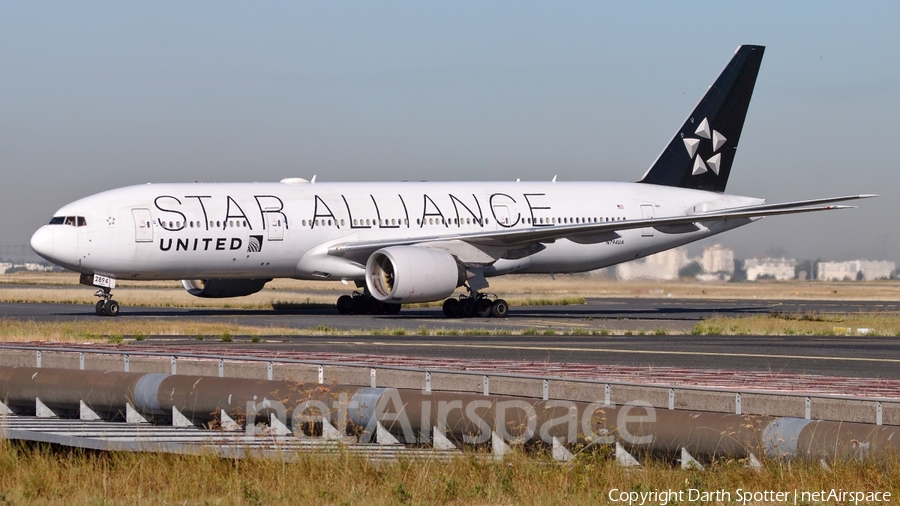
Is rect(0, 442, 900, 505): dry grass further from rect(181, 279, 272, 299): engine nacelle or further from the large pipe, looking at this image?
rect(181, 279, 272, 299): engine nacelle

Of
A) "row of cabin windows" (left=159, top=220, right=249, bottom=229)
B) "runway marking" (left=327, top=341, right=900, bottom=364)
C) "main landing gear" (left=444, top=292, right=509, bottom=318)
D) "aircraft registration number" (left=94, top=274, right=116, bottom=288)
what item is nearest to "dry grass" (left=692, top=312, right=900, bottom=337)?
"main landing gear" (left=444, top=292, right=509, bottom=318)

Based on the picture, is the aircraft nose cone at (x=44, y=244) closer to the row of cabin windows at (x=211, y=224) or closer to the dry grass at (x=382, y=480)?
the row of cabin windows at (x=211, y=224)

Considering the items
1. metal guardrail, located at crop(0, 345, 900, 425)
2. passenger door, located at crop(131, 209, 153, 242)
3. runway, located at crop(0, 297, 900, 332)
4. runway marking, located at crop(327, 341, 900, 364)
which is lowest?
runway, located at crop(0, 297, 900, 332)

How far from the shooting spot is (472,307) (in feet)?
117

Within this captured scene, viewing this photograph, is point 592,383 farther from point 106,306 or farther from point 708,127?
point 708,127

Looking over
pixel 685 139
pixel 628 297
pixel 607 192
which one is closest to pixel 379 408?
pixel 607 192

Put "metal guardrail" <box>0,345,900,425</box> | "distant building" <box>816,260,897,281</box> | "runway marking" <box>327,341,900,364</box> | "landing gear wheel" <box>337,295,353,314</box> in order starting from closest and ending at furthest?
"metal guardrail" <box>0,345,900,425</box> < "runway marking" <box>327,341,900,364</box> < "landing gear wheel" <box>337,295,353,314</box> < "distant building" <box>816,260,897,281</box>

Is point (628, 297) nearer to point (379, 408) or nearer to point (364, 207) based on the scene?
point (364, 207)

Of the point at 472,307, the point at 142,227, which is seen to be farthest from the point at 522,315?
the point at 142,227

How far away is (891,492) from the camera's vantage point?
8.77 meters

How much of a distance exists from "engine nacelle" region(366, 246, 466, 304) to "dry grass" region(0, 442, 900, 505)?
22.1 m

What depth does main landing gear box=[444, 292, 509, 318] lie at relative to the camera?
35.7m

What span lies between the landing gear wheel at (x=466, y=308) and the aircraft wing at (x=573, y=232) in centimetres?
174

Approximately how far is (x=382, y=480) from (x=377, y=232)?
26676 mm
